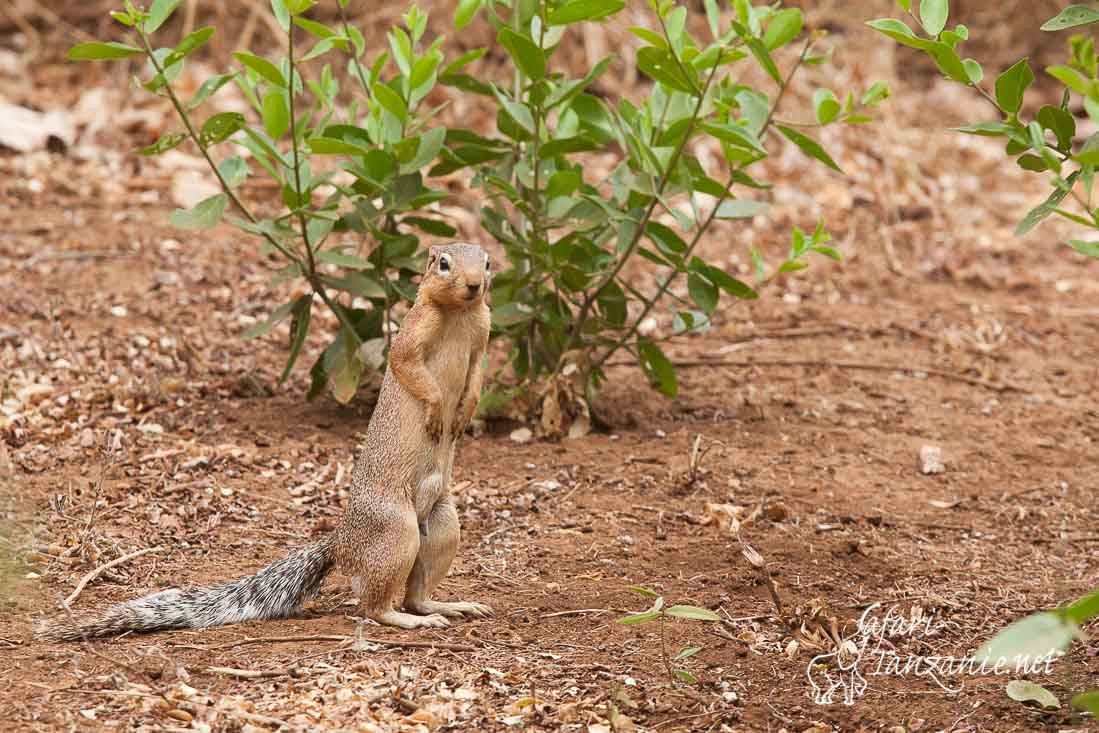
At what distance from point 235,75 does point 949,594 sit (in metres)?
3.15

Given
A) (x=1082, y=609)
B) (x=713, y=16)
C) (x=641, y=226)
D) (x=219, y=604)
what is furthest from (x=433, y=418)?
(x=1082, y=609)

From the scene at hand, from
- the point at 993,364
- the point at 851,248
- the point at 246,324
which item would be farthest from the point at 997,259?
the point at 246,324

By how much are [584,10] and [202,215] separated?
1.63m

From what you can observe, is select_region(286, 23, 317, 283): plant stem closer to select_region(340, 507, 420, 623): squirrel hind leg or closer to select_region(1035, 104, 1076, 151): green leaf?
select_region(340, 507, 420, 623): squirrel hind leg

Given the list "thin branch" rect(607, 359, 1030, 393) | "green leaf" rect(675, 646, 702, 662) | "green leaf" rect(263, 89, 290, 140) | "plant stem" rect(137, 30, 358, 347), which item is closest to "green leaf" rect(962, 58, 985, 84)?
"green leaf" rect(675, 646, 702, 662)

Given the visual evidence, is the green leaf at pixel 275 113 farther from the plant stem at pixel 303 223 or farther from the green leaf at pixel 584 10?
the green leaf at pixel 584 10

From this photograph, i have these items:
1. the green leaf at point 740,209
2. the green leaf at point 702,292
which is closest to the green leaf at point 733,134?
the green leaf at point 740,209

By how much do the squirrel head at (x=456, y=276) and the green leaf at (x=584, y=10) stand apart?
1135mm

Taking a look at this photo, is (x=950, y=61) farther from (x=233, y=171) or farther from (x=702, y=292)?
(x=233, y=171)

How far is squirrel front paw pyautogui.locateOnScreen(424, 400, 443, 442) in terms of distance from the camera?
13.6 feet

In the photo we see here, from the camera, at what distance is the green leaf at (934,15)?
3.55 meters

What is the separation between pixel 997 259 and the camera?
8984mm

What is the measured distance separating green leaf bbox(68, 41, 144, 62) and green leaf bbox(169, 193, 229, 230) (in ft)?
2.11

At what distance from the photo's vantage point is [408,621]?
13.3 ft
